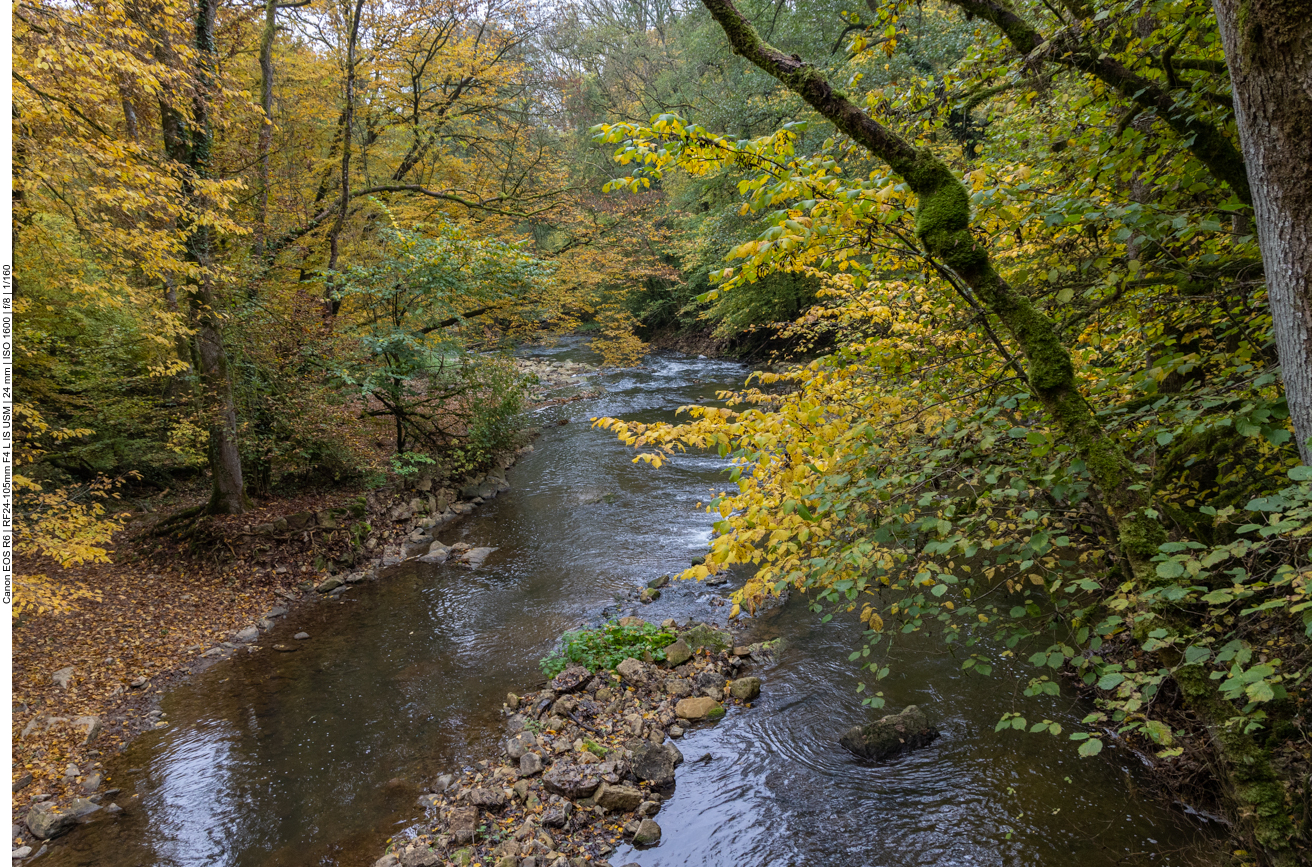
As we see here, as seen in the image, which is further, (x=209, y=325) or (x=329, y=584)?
(x=209, y=325)

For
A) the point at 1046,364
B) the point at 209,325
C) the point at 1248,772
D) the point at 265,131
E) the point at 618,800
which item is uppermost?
the point at 265,131

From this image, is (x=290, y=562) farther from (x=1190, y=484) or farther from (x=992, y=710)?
(x=1190, y=484)

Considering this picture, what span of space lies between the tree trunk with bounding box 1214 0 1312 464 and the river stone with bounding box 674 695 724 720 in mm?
4186

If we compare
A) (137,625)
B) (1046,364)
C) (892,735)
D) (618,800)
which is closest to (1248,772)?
(1046,364)

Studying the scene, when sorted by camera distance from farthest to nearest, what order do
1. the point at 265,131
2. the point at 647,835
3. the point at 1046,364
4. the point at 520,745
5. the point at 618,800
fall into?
the point at 265,131 → the point at 520,745 → the point at 618,800 → the point at 647,835 → the point at 1046,364

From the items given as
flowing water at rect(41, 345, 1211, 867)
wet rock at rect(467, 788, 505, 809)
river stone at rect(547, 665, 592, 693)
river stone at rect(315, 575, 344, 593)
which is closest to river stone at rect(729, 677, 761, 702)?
flowing water at rect(41, 345, 1211, 867)

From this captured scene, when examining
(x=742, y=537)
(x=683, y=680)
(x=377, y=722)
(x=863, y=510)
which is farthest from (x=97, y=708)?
(x=863, y=510)

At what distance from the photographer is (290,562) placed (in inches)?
325

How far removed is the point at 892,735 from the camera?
4379 mm

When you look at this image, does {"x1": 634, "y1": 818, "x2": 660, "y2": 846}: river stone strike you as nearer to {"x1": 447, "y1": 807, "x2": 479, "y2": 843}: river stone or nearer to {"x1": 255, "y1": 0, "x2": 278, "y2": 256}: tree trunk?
{"x1": 447, "y1": 807, "x2": 479, "y2": 843}: river stone

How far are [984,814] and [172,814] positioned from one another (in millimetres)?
5552

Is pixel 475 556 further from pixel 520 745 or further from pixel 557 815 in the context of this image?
pixel 557 815

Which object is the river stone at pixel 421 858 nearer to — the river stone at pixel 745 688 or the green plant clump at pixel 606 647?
the green plant clump at pixel 606 647

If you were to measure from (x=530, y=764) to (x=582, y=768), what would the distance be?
1.31ft
